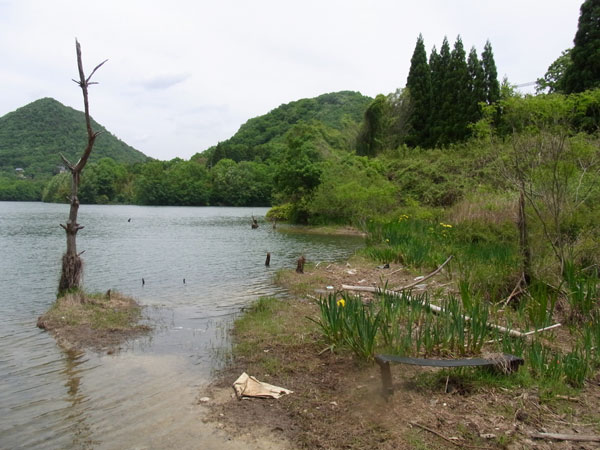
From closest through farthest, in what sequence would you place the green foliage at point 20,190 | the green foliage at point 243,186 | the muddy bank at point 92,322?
the muddy bank at point 92,322 < the green foliage at point 243,186 < the green foliage at point 20,190

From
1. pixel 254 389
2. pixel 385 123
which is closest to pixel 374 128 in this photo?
pixel 385 123

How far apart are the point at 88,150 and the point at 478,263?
794 cm

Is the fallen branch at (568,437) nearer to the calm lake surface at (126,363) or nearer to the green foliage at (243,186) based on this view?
the calm lake surface at (126,363)

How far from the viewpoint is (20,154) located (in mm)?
104750

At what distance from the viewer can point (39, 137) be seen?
352ft

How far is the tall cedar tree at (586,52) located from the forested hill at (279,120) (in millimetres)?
54286

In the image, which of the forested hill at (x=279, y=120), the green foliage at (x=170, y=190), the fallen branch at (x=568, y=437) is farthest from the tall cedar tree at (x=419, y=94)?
the green foliage at (x=170, y=190)

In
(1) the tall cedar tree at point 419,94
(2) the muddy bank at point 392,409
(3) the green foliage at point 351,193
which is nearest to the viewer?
A: (2) the muddy bank at point 392,409

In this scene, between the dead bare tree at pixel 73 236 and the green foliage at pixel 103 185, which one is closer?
the dead bare tree at pixel 73 236

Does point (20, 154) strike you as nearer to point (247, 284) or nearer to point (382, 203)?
point (382, 203)

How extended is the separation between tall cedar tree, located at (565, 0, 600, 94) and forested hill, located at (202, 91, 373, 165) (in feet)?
178

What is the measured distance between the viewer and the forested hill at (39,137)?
340 feet

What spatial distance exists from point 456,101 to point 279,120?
80.5 m

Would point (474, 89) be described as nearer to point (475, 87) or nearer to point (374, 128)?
point (475, 87)
